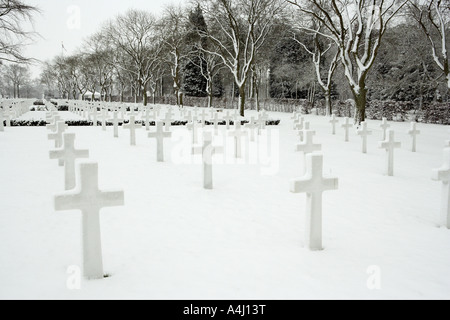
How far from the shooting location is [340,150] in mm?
13398

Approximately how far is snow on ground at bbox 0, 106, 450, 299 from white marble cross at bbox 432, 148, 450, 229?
0.26 meters

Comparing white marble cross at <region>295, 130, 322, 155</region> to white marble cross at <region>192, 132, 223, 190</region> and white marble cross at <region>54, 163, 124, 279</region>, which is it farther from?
white marble cross at <region>54, 163, 124, 279</region>

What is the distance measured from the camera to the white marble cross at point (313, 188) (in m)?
4.38

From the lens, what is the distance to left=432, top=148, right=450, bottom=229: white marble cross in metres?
5.54

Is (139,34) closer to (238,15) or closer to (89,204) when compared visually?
(238,15)

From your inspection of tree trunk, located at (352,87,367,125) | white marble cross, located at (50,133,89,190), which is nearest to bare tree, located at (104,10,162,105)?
tree trunk, located at (352,87,367,125)

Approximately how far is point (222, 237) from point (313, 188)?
136 cm

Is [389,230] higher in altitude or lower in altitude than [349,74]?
lower

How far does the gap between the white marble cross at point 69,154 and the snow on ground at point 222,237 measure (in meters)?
0.43

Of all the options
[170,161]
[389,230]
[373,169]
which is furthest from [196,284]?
[373,169]

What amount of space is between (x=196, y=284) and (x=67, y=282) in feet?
3.89

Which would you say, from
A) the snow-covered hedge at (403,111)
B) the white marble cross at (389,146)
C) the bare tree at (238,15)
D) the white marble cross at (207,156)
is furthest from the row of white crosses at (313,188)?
the snow-covered hedge at (403,111)
